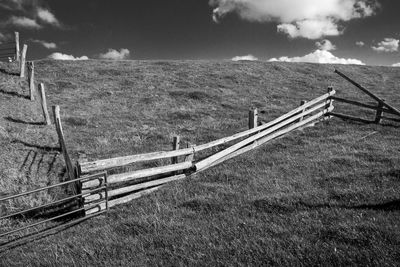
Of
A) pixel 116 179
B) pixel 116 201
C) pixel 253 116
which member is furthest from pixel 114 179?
pixel 253 116

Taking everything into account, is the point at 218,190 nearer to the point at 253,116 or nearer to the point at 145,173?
the point at 145,173

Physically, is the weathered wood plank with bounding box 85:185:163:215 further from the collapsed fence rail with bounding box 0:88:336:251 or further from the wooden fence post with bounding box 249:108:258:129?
the wooden fence post with bounding box 249:108:258:129

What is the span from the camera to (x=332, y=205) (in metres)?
6.75

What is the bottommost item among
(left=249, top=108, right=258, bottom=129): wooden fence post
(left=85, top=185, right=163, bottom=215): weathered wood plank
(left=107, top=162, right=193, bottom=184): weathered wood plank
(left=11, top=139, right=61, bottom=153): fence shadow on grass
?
(left=85, top=185, right=163, bottom=215): weathered wood plank

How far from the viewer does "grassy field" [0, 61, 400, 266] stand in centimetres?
541

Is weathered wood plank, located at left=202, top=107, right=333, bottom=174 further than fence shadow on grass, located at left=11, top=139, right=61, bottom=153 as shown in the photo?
No

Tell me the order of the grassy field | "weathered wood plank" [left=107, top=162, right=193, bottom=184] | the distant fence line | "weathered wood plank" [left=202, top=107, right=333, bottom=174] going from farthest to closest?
"weathered wood plank" [left=202, top=107, right=333, bottom=174]
"weathered wood plank" [left=107, top=162, right=193, bottom=184]
the distant fence line
the grassy field

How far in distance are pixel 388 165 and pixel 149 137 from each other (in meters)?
9.73

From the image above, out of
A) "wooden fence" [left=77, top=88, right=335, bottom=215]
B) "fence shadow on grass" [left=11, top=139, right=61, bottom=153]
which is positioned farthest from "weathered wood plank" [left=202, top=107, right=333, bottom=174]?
"fence shadow on grass" [left=11, top=139, right=61, bottom=153]

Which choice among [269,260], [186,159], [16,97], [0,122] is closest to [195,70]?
[16,97]

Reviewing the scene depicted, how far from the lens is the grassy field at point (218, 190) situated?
17.7 feet

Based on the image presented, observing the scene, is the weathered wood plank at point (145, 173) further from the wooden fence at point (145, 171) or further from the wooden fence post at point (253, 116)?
the wooden fence post at point (253, 116)

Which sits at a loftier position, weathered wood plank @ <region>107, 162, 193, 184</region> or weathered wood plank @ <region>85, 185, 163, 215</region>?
weathered wood plank @ <region>107, 162, 193, 184</region>

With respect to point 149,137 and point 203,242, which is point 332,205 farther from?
point 149,137
